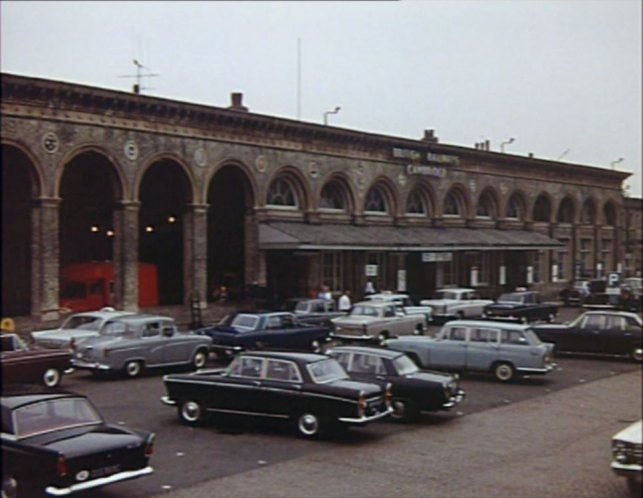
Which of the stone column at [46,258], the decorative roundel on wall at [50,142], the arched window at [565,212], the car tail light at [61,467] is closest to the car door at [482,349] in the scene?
the arched window at [565,212]

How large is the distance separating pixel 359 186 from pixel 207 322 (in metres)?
4.05

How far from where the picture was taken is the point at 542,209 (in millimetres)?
4270

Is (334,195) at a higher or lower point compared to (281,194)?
lower

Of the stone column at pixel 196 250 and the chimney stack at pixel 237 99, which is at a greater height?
the chimney stack at pixel 237 99

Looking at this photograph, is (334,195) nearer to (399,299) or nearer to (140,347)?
(399,299)

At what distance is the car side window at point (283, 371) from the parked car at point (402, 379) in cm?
69

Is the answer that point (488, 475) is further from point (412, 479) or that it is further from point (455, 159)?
point (455, 159)

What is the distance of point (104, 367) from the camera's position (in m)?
6.75

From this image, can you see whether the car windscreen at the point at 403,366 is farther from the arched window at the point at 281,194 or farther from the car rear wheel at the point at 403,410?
the arched window at the point at 281,194

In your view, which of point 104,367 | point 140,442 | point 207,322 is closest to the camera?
point 140,442

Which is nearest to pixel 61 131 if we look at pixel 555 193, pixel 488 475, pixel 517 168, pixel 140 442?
pixel 140 442

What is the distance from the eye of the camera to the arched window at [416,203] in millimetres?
4984

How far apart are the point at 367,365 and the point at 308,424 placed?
1.27m

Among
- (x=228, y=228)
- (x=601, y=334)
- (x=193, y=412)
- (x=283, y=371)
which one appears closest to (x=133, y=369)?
(x=193, y=412)
